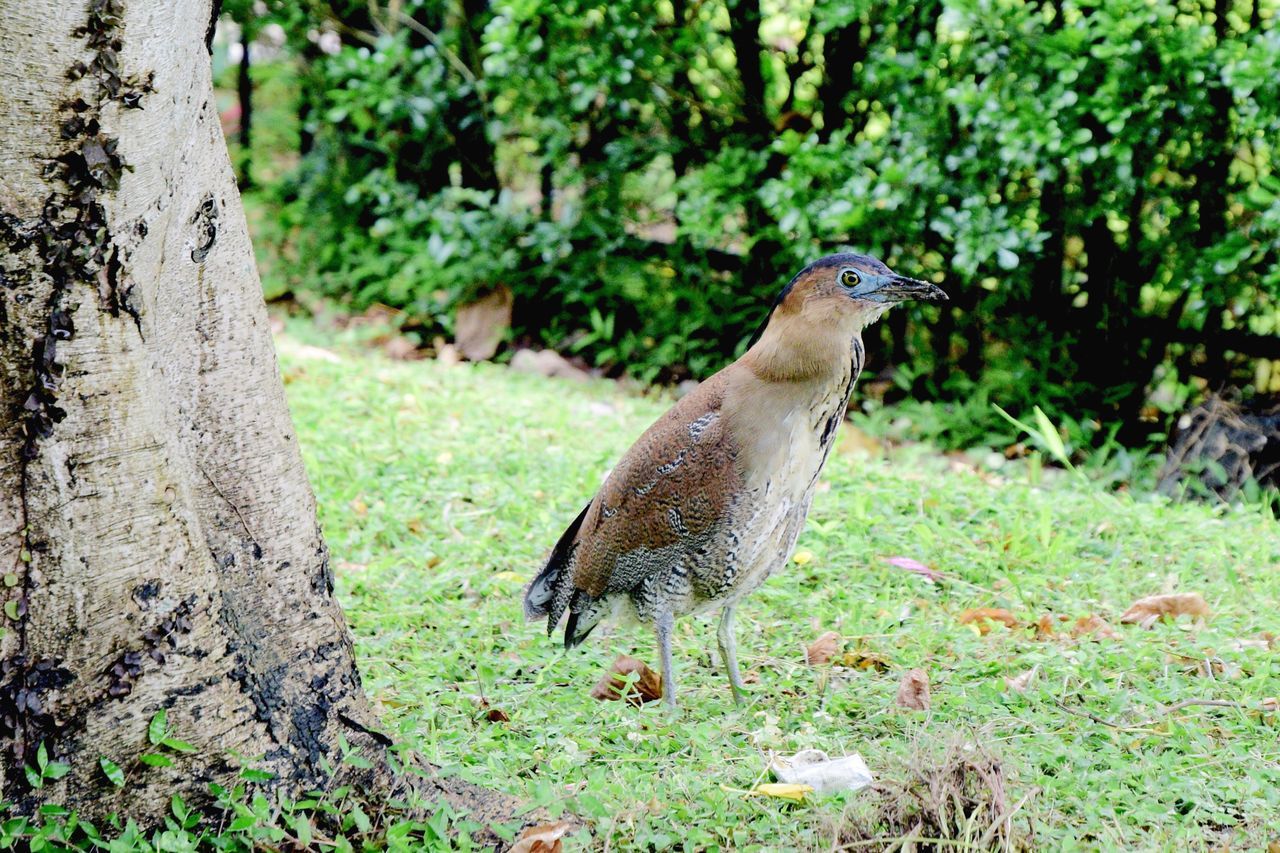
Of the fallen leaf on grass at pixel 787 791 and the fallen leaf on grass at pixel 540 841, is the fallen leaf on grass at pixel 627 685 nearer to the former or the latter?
the fallen leaf on grass at pixel 787 791

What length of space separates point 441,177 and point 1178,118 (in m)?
4.11

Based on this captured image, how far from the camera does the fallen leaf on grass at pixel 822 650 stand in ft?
12.8

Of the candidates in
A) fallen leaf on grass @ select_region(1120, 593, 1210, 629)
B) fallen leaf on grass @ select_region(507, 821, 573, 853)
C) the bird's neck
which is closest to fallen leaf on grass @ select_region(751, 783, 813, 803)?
fallen leaf on grass @ select_region(507, 821, 573, 853)

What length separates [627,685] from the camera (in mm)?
3650

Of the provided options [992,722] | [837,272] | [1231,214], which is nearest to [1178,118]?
[1231,214]

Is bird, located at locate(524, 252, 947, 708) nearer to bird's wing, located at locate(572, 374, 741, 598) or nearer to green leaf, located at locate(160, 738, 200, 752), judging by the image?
bird's wing, located at locate(572, 374, 741, 598)

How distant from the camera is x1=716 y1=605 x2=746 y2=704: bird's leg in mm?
3633

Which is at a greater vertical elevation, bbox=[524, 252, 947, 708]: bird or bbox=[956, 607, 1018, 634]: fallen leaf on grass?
bbox=[524, 252, 947, 708]: bird

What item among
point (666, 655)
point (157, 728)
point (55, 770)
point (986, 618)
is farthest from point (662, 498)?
point (55, 770)

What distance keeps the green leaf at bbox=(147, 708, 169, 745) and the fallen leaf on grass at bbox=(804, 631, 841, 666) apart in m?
1.92

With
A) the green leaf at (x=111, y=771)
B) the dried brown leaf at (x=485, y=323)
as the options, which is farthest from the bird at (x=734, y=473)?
the dried brown leaf at (x=485, y=323)

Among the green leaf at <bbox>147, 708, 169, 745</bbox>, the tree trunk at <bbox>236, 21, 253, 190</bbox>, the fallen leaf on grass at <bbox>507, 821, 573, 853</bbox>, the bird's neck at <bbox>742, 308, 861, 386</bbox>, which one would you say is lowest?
the fallen leaf on grass at <bbox>507, 821, 573, 853</bbox>

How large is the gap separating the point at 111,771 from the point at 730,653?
1.67 meters

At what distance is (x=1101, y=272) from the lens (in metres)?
6.52
